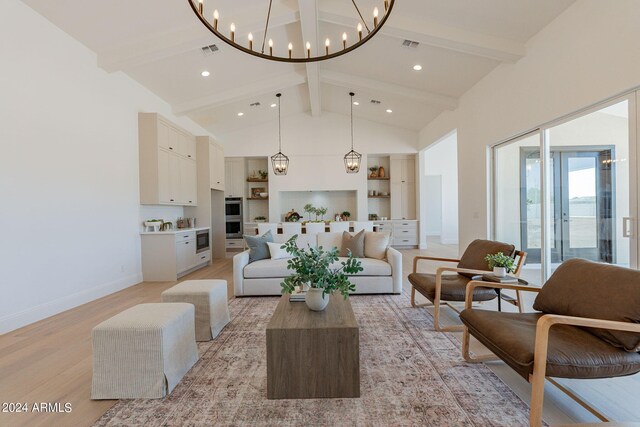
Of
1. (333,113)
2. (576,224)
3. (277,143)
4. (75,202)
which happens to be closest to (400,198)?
(333,113)

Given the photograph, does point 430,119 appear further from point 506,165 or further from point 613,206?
point 613,206

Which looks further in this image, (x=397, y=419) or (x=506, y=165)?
Answer: (x=506, y=165)

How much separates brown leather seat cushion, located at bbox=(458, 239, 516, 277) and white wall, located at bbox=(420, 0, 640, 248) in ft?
Result: 5.23

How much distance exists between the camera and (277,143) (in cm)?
884

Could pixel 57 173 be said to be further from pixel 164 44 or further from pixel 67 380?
pixel 67 380

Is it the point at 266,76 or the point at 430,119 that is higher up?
the point at 266,76

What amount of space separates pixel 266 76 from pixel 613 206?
18.5 ft

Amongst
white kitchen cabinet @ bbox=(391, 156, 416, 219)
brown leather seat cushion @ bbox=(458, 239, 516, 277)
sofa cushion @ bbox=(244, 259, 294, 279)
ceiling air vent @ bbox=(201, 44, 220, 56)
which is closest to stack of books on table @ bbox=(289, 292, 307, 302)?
sofa cushion @ bbox=(244, 259, 294, 279)

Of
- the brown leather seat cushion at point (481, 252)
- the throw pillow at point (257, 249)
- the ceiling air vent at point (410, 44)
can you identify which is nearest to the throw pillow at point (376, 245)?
the brown leather seat cushion at point (481, 252)

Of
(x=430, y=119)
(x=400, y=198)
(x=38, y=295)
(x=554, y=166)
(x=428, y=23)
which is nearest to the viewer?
(x=38, y=295)

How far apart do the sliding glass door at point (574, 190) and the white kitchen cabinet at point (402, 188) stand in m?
4.35

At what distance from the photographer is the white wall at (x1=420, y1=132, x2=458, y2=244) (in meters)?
10.5

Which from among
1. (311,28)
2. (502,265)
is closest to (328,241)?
(502,265)

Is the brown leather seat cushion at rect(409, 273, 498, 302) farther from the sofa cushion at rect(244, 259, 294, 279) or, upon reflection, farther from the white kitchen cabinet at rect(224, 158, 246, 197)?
the white kitchen cabinet at rect(224, 158, 246, 197)
